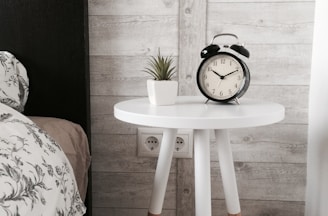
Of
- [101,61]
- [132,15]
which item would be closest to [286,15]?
[132,15]

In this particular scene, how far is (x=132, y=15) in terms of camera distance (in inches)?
50.1

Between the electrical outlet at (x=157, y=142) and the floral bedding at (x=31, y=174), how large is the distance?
430 millimetres

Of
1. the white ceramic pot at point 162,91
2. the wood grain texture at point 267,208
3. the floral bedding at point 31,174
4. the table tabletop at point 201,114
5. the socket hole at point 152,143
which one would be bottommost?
the wood grain texture at point 267,208

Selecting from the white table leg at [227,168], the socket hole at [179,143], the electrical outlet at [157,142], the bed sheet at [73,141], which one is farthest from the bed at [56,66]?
the white table leg at [227,168]

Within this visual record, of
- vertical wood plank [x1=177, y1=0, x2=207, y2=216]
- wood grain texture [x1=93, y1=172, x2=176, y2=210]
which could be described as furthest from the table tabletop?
wood grain texture [x1=93, y1=172, x2=176, y2=210]

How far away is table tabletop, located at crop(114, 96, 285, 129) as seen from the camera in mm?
776

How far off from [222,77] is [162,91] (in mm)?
158

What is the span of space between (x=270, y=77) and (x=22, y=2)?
82cm

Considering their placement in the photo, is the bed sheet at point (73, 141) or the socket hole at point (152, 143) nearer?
the bed sheet at point (73, 141)

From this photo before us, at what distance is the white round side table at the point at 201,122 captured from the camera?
30.8 inches

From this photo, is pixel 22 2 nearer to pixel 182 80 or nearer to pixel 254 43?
pixel 182 80

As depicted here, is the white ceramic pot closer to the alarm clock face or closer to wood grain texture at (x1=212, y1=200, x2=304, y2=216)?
the alarm clock face

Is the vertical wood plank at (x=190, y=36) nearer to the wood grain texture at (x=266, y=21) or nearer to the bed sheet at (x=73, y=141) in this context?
the wood grain texture at (x=266, y=21)

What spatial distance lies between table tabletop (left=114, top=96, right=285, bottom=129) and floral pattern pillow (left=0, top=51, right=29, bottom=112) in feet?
1.11
